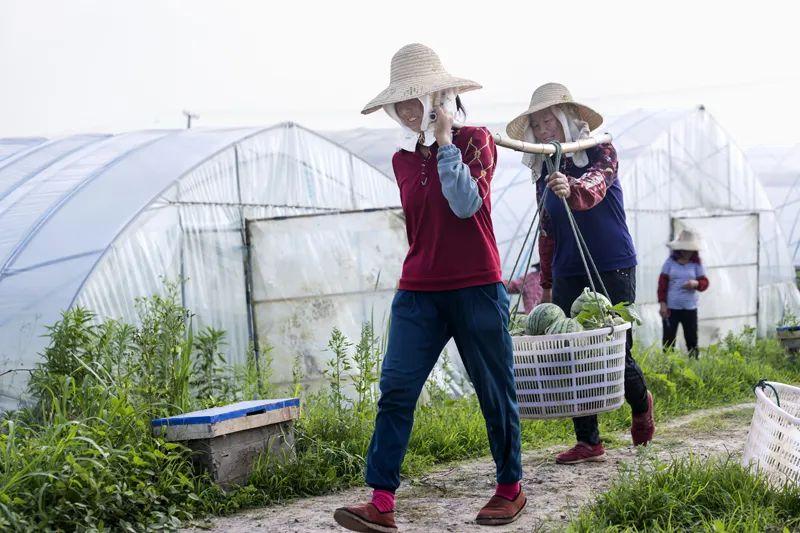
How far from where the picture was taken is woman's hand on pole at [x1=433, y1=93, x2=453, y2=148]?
367 cm

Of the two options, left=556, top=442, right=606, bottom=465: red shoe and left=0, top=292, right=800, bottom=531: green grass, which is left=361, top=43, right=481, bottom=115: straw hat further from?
left=556, top=442, right=606, bottom=465: red shoe

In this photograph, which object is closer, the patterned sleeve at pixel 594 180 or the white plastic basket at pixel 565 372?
the white plastic basket at pixel 565 372

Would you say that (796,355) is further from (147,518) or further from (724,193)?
(147,518)

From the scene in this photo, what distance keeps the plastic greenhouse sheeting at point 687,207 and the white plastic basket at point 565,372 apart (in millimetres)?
7585

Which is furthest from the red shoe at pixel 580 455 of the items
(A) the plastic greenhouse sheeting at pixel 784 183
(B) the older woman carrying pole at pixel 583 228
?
(A) the plastic greenhouse sheeting at pixel 784 183

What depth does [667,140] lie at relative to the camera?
1271 cm

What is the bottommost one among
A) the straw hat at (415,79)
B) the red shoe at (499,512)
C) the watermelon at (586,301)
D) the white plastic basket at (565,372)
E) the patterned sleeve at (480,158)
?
the red shoe at (499,512)

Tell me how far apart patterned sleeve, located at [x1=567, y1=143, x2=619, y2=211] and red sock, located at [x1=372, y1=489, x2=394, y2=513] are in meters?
1.67

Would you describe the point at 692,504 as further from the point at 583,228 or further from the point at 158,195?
the point at 158,195

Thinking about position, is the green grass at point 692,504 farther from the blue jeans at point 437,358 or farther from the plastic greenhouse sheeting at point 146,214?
the plastic greenhouse sheeting at point 146,214

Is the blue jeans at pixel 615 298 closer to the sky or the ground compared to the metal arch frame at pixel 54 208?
closer to the ground

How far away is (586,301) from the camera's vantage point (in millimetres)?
4547

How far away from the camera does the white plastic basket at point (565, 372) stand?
4.24 metres

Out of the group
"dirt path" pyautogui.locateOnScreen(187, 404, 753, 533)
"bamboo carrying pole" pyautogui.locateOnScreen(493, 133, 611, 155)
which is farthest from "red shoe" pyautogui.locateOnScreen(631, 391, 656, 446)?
"bamboo carrying pole" pyautogui.locateOnScreen(493, 133, 611, 155)
